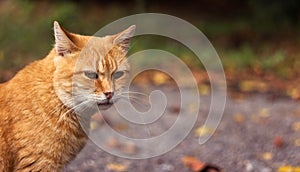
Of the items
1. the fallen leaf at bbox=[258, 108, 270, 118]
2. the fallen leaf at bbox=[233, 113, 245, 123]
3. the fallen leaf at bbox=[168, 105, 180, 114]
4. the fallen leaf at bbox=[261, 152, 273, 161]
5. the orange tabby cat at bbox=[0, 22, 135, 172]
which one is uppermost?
the fallen leaf at bbox=[258, 108, 270, 118]

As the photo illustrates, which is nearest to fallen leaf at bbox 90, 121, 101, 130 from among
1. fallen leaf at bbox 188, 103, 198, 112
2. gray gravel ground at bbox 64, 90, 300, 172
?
gray gravel ground at bbox 64, 90, 300, 172

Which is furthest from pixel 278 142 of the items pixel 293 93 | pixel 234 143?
pixel 293 93

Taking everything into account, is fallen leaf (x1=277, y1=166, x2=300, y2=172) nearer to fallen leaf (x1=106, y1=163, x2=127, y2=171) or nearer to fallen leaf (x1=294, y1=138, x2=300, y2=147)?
fallen leaf (x1=294, y1=138, x2=300, y2=147)

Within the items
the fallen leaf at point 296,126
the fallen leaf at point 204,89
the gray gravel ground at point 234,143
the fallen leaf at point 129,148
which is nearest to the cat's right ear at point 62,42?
the gray gravel ground at point 234,143

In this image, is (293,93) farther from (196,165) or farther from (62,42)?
(62,42)

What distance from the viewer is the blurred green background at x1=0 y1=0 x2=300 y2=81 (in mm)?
8797

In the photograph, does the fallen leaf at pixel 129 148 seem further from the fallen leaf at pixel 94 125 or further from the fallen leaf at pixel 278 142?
the fallen leaf at pixel 278 142

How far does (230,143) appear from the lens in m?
6.18

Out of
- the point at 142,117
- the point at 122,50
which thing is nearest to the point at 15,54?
the point at 142,117

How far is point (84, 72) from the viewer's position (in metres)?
3.98

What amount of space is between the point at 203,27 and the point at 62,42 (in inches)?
328

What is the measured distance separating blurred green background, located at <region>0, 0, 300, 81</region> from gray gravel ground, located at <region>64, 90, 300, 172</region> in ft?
6.03

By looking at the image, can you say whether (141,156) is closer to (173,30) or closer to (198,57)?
(198,57)

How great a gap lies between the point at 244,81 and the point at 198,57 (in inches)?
51.3
